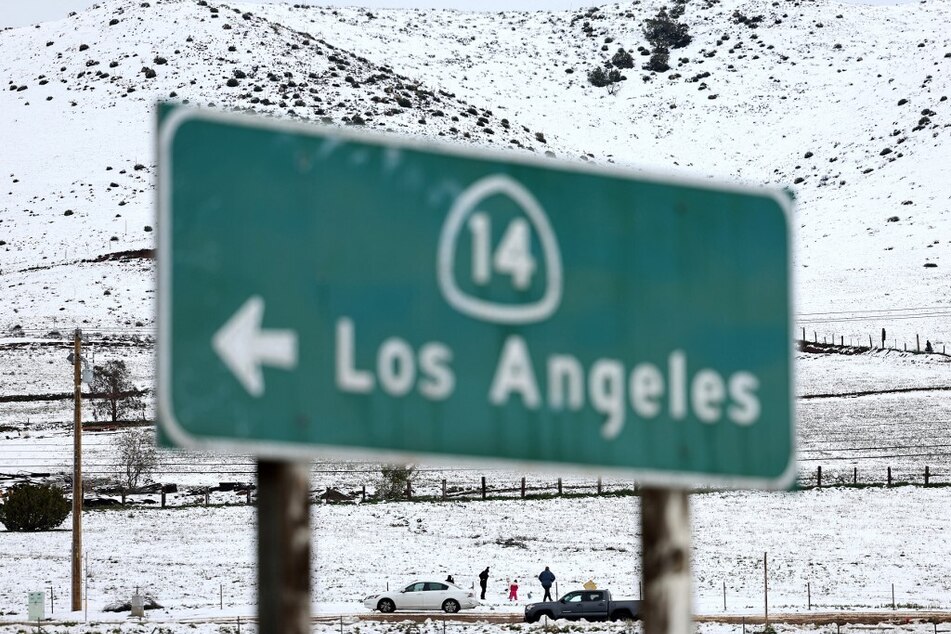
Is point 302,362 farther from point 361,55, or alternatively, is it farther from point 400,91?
point 361,55

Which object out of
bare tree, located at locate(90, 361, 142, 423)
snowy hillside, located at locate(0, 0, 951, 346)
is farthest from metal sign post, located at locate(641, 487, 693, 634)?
snowy hillside, located at locate(0, 0, 951, 346)

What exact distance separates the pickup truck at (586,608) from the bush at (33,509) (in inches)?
791

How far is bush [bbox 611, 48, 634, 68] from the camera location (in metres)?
172

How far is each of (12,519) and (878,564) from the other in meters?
26.8

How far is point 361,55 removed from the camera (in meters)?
162

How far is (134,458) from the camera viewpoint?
57438mm

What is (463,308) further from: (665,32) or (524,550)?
(665,32)

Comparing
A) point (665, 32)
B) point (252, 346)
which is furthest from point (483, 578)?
point (665, 32)

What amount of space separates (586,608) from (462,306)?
32202 millimetres

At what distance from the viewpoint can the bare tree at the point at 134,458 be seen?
57.1 metres

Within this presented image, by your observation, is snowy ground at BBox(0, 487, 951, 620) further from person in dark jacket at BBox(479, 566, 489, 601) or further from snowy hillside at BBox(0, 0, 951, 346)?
snowy hillside at BBox(0, 0, 951, 346)

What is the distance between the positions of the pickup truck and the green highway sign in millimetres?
31031

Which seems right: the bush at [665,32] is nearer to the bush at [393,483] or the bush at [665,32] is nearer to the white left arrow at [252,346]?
the bush at [393,483]

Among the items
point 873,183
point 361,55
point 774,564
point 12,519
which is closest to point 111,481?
point 12,519
